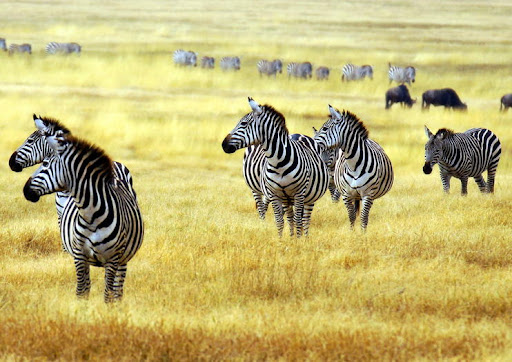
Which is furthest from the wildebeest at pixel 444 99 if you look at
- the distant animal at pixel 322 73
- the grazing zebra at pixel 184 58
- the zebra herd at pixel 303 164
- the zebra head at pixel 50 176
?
the zebra head at pixel 50 176

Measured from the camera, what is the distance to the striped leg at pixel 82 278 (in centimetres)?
707

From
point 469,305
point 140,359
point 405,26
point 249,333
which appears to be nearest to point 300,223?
point 469,305

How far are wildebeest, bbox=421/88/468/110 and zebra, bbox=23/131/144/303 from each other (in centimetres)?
2560

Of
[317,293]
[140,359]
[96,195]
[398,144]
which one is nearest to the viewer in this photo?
[140,359]

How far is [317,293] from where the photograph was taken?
25.7ft

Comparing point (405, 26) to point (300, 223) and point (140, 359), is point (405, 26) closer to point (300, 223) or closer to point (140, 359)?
point (300, 223)

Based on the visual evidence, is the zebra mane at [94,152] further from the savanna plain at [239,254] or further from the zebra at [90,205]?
the savanna plain at [239,254]

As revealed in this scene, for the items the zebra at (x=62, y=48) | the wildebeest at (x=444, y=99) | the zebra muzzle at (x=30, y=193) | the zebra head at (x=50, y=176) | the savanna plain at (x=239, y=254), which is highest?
the zebra at (x=62, y=48)

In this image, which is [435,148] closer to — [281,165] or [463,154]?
[463,154]

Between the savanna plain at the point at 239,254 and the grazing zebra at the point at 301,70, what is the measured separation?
6.80 meters

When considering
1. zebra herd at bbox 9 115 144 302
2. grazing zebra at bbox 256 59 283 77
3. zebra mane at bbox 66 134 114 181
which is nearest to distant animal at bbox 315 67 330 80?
grazing zebra at bbox 256 59 283 77

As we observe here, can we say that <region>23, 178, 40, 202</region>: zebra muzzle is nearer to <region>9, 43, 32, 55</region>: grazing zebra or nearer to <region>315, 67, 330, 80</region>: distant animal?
<region>315, 67, 330, 80</region>: distant animal

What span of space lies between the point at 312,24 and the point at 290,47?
24451 mm

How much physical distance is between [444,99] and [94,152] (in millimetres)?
26768
